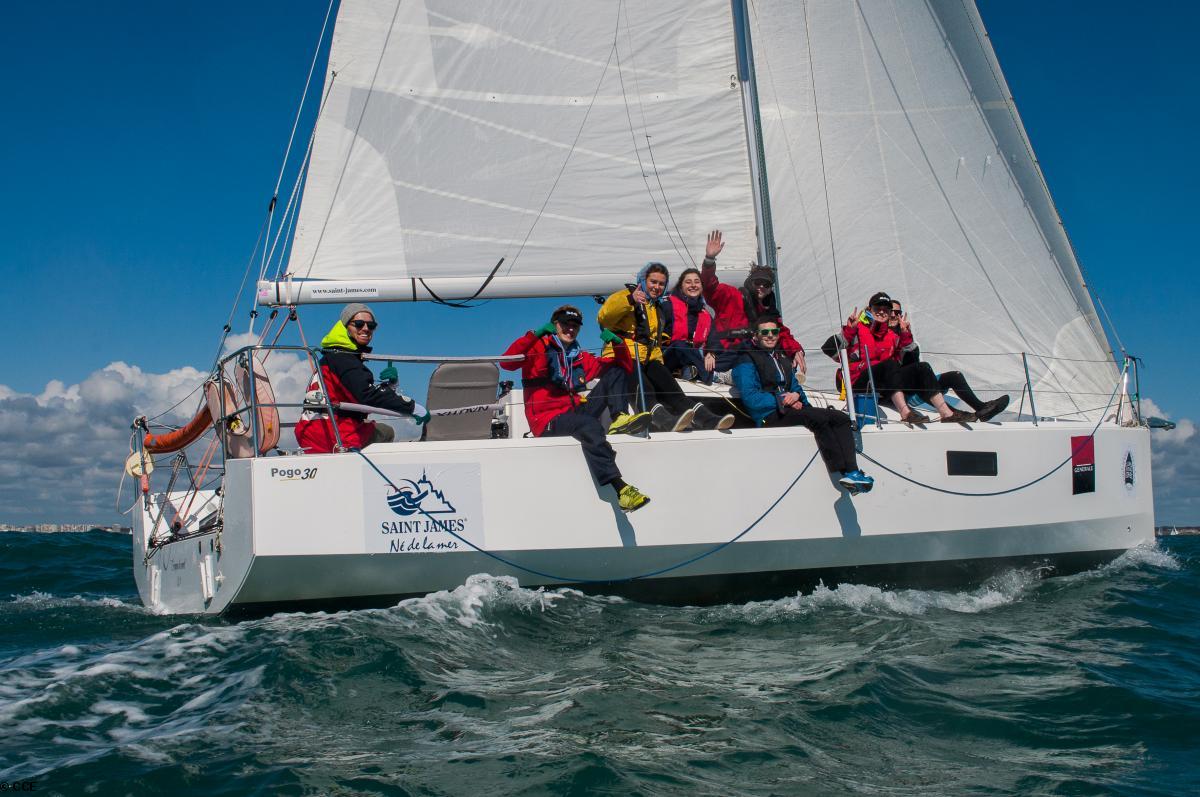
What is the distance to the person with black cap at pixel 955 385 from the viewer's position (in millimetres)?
5922

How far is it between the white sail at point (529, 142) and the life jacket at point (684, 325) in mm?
1183

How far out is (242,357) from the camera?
17.5 ft

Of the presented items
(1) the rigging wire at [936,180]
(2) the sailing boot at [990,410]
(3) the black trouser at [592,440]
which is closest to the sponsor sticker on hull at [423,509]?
(3) the black trouser at [592,440]

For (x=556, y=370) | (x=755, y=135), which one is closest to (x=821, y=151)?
(x=755, y=135)

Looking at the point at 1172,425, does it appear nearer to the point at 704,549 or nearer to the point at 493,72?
the point at 704,549

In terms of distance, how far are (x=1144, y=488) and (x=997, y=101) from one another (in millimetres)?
3385

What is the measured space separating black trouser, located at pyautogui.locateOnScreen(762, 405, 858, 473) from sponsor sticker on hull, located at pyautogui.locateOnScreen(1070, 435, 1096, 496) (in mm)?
1727

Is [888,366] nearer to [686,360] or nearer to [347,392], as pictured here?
[686,360]

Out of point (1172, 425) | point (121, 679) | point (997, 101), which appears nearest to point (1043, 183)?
point (997, 101)

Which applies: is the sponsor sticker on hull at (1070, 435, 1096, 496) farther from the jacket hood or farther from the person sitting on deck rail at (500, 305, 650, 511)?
the jacket hood

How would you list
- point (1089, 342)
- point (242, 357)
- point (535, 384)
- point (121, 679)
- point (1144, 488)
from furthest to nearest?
point (1089, 342)
point (1144, 488)
point (535, 384)
point (242, 357)
point (121, 679)

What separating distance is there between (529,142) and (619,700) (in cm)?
539

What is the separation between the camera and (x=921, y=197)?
7.59 meters

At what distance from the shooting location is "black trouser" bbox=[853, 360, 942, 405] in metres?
6.01
